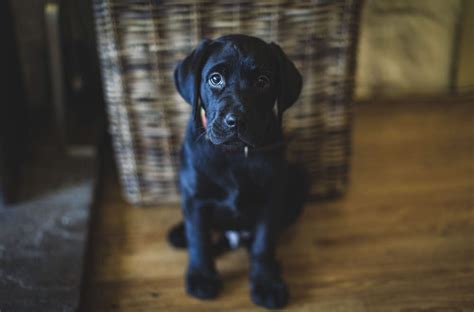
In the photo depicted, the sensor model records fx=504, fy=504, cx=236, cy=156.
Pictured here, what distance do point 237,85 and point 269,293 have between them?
529 mm

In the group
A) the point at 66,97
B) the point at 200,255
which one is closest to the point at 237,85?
the point at 200,255

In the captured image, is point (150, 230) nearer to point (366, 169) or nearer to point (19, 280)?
point (19, 280)

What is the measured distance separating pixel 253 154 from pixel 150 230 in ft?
1.67

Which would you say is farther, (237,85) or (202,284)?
(202,284)

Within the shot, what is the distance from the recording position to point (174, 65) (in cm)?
137

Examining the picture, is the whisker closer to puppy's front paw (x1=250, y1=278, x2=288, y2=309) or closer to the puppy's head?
the puppy's head

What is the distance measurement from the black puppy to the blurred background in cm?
35

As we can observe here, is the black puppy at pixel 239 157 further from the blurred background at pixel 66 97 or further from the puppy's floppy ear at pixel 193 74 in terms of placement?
the blurred background at pixel 66 97

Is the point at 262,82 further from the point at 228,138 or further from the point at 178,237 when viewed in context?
the point at 178,237

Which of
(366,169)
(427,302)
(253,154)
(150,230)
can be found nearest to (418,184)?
(366,169)

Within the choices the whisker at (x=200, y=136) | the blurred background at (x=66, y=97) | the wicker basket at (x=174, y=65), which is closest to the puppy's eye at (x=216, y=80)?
the whisker at (x=200, y=136)

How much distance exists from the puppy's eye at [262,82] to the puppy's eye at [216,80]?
8cm

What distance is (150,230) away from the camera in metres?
1.54

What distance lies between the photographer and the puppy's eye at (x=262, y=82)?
43.2 inches
